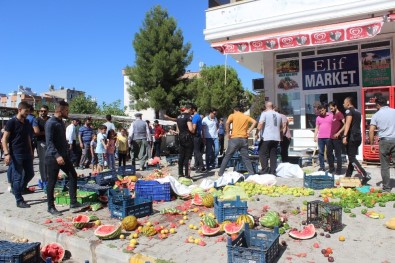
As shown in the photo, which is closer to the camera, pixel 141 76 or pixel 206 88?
pixel 141 76

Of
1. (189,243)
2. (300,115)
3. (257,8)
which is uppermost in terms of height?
(257,8)

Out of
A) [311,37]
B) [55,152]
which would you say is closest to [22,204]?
[55,152]

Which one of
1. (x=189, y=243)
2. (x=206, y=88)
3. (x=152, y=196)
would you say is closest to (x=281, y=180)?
(x=152, y=196)

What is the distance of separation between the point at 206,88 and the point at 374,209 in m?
38.9

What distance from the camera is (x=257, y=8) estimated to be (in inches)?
509

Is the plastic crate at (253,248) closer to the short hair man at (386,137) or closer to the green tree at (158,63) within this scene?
the short hair man at (386,137)

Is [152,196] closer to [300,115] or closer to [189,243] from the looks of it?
[189,243]

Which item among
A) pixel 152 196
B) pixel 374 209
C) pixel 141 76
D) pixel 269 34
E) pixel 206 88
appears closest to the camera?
pixel 374 209

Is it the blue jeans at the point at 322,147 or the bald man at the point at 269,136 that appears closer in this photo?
the bald man at the point at 269,136

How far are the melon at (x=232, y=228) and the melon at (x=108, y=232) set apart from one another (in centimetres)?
154

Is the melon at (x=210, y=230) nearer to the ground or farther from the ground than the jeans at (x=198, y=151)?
nearer to the ground

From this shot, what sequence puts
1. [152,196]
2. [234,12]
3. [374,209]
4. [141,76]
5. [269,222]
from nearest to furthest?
[269,222] → [374,209] → [152,196] → [234,12] → [141,76]

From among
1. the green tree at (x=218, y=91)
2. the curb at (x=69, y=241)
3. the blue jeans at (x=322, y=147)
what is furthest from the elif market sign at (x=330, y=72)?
the green tree at (x=218, y=91)

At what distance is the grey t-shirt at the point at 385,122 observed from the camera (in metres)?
7.08
